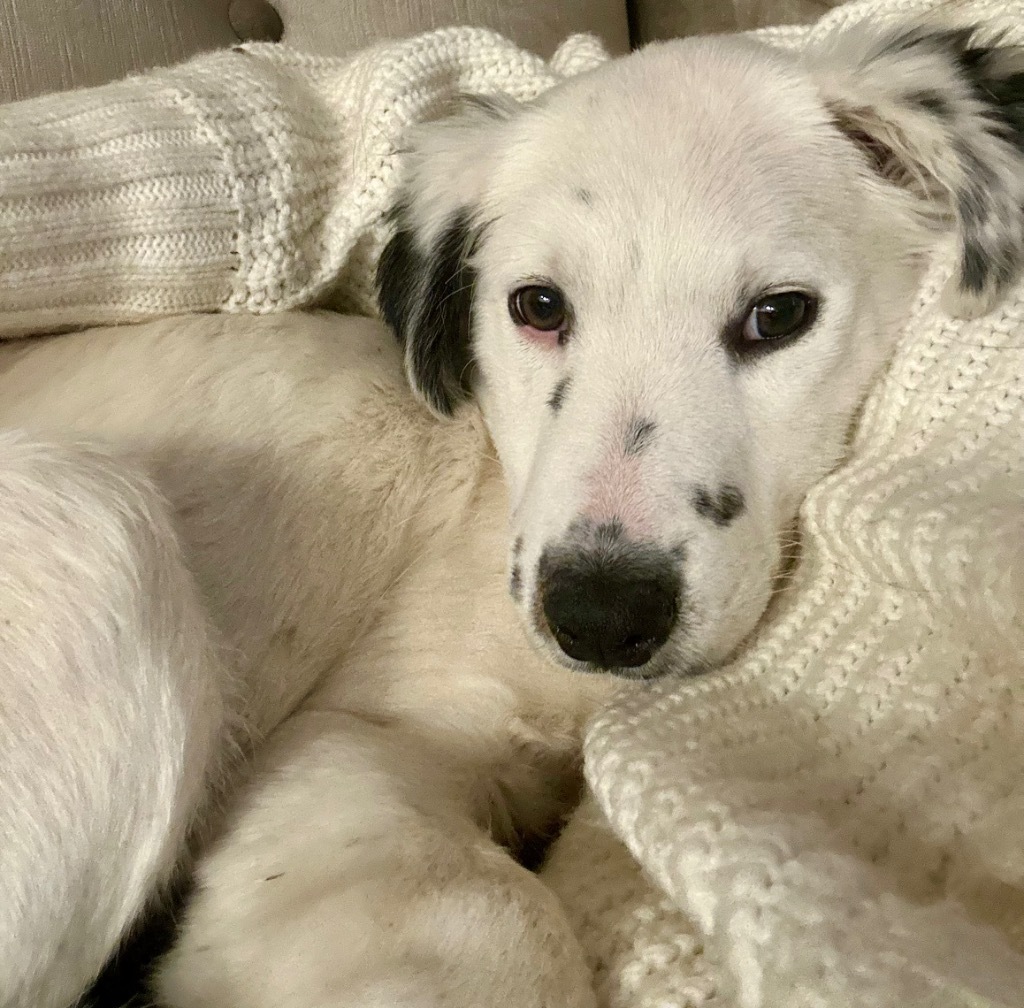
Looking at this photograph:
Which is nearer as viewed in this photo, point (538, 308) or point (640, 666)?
point (640, 666)

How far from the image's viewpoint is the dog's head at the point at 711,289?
0.72m

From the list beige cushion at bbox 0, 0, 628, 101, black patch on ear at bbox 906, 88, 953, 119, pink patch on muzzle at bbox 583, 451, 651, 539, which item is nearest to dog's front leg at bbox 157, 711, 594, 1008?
pink patch on muzzle at bbox 583, 451, 651, 539

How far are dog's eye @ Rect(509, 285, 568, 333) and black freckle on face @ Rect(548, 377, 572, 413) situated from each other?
6 cm

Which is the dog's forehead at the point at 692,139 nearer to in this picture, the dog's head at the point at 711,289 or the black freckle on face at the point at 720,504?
the dog's head at the point at 711,289

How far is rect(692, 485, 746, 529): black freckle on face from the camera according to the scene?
2.37 feet

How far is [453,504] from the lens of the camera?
97cm

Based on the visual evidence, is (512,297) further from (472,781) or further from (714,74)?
(472,781)

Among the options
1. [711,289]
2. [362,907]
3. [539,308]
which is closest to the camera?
[362,907]

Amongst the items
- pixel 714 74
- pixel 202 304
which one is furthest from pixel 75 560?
pixel 714 74

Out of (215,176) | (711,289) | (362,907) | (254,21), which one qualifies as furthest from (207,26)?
(362,907)

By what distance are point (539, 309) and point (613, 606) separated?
0.31 meters

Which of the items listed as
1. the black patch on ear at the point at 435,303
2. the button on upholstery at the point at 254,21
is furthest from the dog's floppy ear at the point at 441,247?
the button on upholstery at the point at 254,21

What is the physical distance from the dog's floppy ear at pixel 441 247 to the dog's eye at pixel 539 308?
0.32 feet

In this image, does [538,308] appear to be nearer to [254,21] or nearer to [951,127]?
[951,127]
